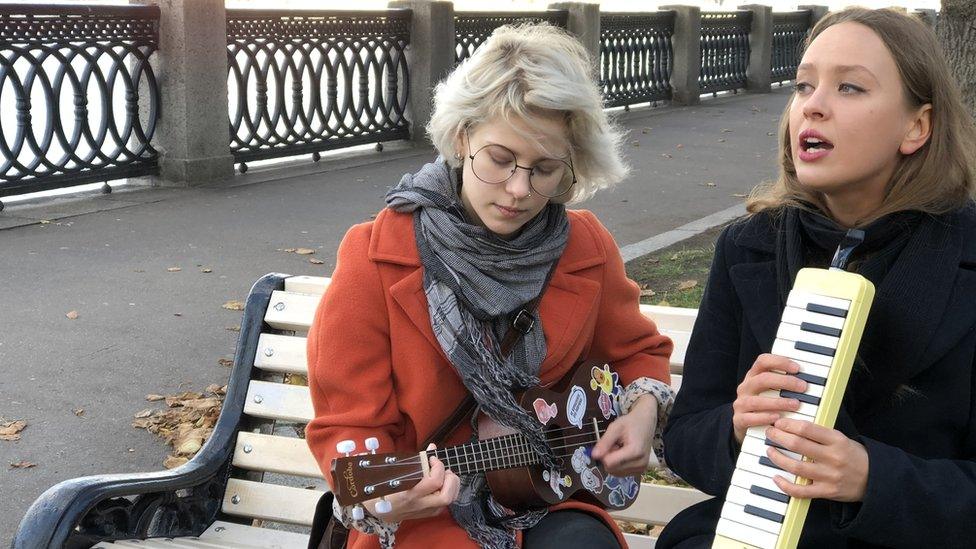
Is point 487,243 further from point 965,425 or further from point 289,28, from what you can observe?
point 289,28

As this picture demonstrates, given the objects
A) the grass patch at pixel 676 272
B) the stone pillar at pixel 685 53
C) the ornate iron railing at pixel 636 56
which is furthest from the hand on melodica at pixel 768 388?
the stone pillar at pixel 685 53

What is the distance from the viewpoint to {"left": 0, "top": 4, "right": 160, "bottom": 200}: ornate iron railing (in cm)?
949

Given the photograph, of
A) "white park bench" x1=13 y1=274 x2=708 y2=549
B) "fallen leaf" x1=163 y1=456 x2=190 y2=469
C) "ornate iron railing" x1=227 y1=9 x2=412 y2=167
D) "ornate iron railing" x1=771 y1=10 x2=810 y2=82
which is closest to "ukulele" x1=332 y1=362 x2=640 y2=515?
"white park bench" x1=13 y1=274 x2=708 y2=549

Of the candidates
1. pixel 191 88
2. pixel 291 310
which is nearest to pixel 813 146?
pixel 291 310

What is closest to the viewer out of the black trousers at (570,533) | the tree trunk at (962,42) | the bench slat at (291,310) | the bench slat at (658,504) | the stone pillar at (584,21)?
the black trousers at (570,533)

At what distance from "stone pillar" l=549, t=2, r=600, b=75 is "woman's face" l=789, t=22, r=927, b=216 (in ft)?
44.7

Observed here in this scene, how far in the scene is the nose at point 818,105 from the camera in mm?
2312

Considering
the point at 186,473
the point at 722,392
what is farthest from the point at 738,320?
the point at 186,473

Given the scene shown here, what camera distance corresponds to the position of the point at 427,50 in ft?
43.1

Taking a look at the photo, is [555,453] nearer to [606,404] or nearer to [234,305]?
[606,404]

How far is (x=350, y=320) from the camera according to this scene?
271 centimetres

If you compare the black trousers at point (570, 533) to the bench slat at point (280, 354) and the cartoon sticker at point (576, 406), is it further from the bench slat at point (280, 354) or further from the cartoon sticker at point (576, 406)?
the bench slat at point (280, 354)

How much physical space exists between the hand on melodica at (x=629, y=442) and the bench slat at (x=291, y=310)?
1.07 meters

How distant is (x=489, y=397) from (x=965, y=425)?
95 cm
